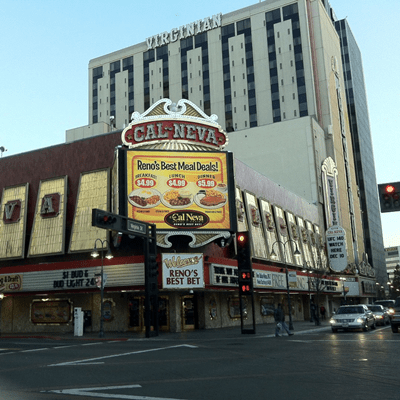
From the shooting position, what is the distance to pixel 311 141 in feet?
220

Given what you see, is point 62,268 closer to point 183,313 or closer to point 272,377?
point 183,313

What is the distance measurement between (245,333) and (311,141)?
138 feet

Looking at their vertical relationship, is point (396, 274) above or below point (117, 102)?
below

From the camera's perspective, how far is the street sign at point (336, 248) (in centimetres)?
6581

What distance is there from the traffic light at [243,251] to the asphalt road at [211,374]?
10.7m

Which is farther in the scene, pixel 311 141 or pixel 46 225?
pixel 311 141

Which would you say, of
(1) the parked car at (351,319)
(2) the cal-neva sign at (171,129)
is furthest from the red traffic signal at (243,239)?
(2) the cal-neva sign at (171,129)

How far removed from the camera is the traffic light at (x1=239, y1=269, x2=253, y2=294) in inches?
1184

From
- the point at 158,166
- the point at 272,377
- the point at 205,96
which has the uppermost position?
the point at 205,96

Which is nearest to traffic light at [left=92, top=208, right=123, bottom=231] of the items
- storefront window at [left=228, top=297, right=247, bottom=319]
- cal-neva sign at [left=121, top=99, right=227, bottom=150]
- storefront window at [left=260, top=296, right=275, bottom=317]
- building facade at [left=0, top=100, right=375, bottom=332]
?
building facade at [left=0, top=100, right=375, bottom=332]

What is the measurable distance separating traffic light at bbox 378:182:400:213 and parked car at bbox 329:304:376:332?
16.5m

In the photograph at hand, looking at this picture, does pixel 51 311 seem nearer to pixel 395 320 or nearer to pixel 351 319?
pixel 351 319

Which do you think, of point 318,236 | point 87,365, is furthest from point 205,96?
point 87,365

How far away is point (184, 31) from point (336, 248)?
53.3m
